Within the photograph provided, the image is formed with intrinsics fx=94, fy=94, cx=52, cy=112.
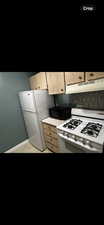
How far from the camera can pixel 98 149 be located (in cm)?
93

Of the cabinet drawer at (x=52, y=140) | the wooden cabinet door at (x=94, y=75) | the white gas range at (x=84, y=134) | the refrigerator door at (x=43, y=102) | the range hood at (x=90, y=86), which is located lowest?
the cabinet drawer at (x=52, y=140)

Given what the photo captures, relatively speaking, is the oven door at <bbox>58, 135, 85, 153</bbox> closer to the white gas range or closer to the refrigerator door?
the white gas range

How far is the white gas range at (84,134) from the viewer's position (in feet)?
3.17

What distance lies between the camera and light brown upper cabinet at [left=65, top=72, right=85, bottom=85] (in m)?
1.23

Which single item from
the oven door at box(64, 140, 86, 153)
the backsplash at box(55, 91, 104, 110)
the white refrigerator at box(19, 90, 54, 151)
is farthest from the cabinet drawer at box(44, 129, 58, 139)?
the backsplash at box(55, 91, 104, 110)

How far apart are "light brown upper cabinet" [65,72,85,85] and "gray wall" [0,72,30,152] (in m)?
1.37

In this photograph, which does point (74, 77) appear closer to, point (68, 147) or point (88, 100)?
point (88, 100)

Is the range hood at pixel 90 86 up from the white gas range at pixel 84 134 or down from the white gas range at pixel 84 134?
up

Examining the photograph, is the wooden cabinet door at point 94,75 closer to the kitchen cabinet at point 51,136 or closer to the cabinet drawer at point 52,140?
the kitchen cabinet at point 51,136

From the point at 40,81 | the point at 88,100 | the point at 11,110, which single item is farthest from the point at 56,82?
the point at 11,110

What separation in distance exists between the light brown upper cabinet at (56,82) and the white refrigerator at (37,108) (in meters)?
0.26

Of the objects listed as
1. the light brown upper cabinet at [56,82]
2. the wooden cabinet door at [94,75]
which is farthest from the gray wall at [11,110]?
the wooden cabinet door at [94,75]
